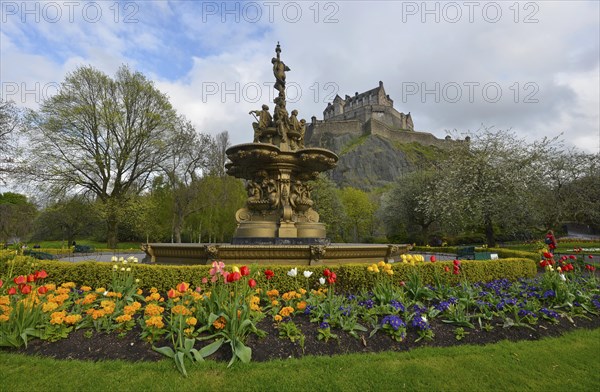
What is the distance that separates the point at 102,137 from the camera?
2700cm

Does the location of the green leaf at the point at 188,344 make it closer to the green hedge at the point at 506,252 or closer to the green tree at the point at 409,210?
the green hedge at the point at 506,252

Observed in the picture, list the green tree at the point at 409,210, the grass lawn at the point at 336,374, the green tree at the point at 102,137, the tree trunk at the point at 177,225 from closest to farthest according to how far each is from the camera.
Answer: the grass lawn at the point at 336,374 → the green tree at the point at 102,137 → the tree trunk at the point at 177,225 → the green tree at the point at 409,210

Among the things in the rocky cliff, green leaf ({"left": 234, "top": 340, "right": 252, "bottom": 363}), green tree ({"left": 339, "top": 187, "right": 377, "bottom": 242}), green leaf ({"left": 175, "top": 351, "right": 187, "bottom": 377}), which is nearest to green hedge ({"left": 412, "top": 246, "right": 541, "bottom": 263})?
green leaf ({"left": 234, "top": 340, "right": 252, "bottom": 363})

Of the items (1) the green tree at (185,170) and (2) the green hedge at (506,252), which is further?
(1) the green tree at (185,170)

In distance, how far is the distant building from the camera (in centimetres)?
9438

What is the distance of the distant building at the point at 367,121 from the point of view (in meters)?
94.4

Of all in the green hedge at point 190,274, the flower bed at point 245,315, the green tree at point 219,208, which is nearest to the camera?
the flower bed at point 245,315

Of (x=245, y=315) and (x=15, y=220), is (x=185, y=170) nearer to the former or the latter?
(x=15, y=220)

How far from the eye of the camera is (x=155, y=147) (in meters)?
28.7

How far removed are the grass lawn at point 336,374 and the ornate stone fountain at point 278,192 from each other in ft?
17.4

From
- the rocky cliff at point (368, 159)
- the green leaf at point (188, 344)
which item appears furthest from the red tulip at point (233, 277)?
the rocky cliff at point (368, 159)

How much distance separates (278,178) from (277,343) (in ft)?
27.2

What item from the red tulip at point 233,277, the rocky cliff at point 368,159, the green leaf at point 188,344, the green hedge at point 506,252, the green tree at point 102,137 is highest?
the rocky cliff at point 368,159

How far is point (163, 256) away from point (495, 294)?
9.54 m
